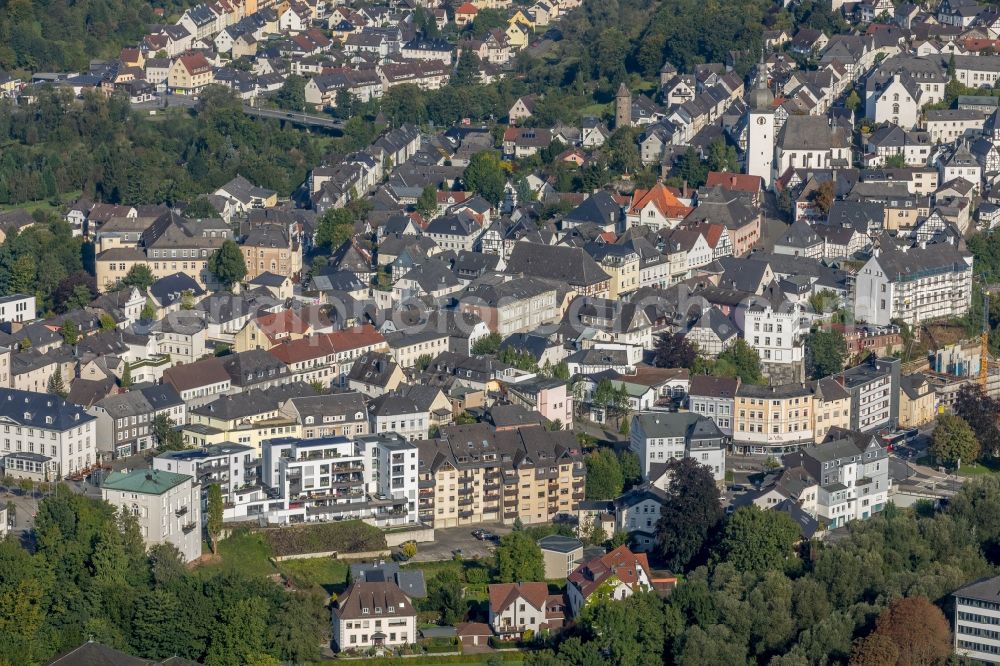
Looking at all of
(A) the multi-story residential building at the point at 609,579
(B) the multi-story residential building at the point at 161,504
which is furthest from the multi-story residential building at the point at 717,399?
(B) the multi-story residential building at the point at 161,504

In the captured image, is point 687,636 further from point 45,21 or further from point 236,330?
point 45,21

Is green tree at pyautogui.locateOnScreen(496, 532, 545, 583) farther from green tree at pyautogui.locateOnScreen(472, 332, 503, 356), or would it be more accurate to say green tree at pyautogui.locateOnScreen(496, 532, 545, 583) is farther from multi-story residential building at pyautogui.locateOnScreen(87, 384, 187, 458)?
green tree at pyautogui.locateOnScreen(472, 332, 503, 356)

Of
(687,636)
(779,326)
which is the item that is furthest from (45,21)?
(687,636)

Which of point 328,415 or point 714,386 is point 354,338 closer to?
point 328,415

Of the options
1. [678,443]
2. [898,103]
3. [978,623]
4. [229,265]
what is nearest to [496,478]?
[678,443]

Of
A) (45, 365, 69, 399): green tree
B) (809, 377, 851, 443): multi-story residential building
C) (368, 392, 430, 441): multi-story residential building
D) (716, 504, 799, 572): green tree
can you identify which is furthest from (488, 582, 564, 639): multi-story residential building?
(45, 365, 69, 399): green tree

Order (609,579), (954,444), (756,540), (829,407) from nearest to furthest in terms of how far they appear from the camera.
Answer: (609,579) < (756,540) < (954,444) < (829,407)
